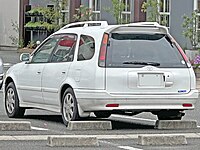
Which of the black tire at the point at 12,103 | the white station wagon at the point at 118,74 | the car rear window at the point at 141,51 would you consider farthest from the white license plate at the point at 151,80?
the black tire at the point at 12,103

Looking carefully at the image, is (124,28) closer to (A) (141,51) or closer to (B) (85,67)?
(A) (141,51)

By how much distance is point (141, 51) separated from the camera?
1279 cm

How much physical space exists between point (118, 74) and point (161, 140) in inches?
69.3

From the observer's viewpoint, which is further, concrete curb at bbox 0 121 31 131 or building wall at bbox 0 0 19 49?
building wall at bbox 0 0 19 49

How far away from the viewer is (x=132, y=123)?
13969mm

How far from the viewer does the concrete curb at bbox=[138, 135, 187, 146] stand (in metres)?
10.9

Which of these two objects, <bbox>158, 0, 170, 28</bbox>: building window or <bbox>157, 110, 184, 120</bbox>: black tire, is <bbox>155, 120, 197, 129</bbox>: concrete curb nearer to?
<bbox>157, 110, 184, 120</bbox>: black tire

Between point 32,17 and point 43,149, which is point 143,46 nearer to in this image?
point 43,149

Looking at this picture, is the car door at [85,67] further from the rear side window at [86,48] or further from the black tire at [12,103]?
the black tire at [12,103]

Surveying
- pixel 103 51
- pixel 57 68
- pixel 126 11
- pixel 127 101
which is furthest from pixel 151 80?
pixel 126 11

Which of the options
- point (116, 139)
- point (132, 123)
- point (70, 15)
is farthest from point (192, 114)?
point (70, 15)

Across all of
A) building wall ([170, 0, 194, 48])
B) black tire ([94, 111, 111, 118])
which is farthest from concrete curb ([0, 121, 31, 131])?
building wall ([170, 0, 194, 48])

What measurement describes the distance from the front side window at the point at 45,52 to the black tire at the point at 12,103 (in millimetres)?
691

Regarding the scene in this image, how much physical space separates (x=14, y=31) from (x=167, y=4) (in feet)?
38.0
